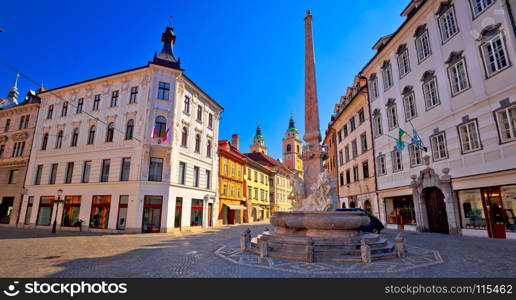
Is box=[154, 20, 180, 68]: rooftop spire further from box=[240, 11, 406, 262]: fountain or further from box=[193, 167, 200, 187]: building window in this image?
box=[240, 11, 406, 262]: fountain

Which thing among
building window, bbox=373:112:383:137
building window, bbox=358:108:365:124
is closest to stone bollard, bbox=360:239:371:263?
building window, bbox=373:112:383:137

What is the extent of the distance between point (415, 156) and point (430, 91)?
15.4ft

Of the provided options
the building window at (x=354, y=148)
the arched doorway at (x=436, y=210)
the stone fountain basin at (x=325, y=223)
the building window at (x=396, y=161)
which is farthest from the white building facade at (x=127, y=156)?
the arched doorway at (x=436, y=210)

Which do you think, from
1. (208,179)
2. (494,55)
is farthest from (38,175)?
(494,55)

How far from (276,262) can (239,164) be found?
29.2 m

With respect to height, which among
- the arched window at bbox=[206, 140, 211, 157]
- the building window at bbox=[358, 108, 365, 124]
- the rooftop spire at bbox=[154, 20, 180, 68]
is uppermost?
the rooftop spire at bbox=[154, 20, 180, 68]

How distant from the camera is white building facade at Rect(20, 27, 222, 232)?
21.2 metres

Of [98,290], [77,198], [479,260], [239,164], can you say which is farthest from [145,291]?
[239,164]

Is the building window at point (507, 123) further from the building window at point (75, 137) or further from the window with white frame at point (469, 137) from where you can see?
the building window at point (75, 137)

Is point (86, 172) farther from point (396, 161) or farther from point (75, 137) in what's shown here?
point (396, 161)

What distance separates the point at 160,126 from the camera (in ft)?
75.3

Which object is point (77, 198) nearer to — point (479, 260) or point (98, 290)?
point (98, 290)

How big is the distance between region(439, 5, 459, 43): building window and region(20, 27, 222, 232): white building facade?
68.3ft

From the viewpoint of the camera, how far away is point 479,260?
7859 mm
